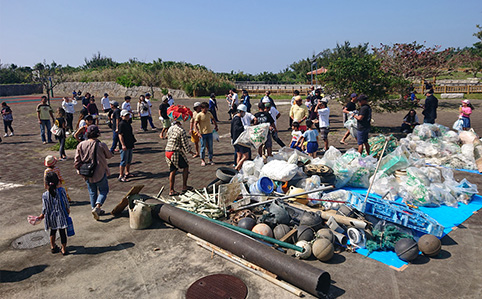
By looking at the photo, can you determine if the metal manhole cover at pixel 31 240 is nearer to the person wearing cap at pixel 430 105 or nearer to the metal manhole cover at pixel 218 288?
the metal manhole cover at pixel 218 288

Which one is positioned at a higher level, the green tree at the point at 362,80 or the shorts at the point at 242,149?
the green tree at the point at 362,80

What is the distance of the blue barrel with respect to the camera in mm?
6779

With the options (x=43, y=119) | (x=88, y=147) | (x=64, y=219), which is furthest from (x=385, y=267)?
Result: (x=43, y=119)

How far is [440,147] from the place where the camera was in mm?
10203

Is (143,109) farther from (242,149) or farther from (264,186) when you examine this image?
(264,186)

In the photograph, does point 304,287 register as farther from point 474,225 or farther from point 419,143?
point 419,143

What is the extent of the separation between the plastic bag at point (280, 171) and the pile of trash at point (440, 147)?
4727mm

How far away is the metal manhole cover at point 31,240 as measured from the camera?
18.5 feet

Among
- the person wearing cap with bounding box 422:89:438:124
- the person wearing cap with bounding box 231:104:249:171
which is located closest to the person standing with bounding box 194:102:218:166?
the person wearing cap with bounding box 231:104:249:171

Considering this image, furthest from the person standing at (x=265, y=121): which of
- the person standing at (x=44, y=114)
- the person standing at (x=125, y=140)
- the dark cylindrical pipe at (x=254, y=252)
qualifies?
the person standing at (x=44, y=114)

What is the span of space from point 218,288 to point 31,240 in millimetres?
3468

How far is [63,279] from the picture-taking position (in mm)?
4656

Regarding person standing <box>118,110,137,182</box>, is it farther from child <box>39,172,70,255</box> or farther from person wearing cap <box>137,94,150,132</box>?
person wearing cap <box>137,94,150,132</box>

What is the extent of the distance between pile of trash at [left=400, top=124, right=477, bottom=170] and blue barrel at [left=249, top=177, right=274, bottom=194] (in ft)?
17.5
